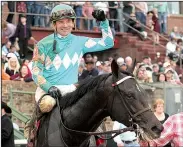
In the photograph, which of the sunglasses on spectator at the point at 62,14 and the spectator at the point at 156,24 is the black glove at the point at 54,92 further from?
the spectator at the point at 156,24

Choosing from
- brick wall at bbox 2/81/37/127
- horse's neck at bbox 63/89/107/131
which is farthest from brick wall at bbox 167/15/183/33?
horse's neck at bbox 63/89/107/131

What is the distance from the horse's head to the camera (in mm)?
6527

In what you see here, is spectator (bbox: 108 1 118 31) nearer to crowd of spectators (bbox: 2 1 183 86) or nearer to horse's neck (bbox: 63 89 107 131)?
crowd of spectators (bbox: 2 1 183 86)

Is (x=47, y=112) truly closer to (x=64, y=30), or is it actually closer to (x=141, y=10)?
(x=64, y=30)

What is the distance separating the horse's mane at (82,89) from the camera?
705cm

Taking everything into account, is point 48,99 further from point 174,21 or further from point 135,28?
point 174,21

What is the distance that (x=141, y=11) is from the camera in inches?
989

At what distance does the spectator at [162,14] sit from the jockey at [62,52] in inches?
733

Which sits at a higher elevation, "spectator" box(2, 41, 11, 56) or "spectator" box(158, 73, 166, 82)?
"spectator" box(2, 41, 11, 56)

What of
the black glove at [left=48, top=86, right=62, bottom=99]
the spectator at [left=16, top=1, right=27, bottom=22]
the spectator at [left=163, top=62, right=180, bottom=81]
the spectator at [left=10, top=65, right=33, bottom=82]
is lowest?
the spectator at [left=163, top=62, right=180, bottom=81]

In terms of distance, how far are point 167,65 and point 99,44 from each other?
13.4 metres

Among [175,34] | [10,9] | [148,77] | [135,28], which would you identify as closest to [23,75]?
[148,77]

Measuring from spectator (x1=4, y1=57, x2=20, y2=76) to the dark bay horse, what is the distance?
31.0 feet

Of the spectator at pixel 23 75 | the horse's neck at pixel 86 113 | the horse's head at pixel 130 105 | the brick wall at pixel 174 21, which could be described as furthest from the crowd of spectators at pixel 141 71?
the horse's head at pixel 130 105
